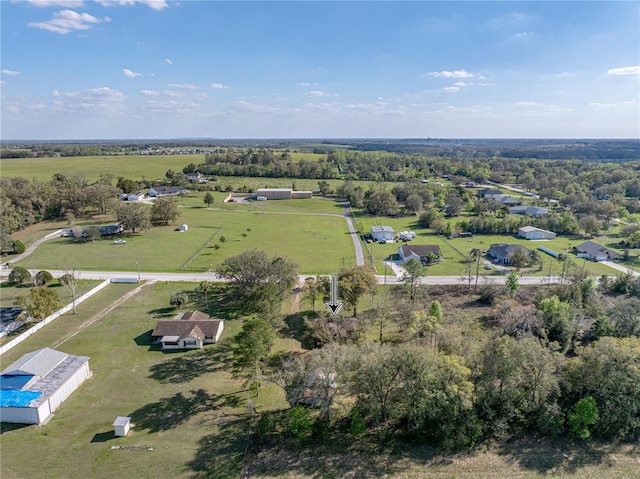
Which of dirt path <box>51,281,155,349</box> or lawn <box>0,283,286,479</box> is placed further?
dirt path <box>51,281,155,349</box>

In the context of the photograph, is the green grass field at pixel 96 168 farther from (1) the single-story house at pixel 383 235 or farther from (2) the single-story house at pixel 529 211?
(1) the single-story house at pixel 383 235

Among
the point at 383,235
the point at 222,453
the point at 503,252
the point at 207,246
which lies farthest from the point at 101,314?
the point at 503,252

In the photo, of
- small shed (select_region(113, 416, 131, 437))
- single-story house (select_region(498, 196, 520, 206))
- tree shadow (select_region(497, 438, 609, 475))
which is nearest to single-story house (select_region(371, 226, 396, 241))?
single-story house (select_region(498, 196, 520, 206))

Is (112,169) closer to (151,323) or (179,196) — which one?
(179,196)

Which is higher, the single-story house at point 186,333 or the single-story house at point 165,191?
the single-story house at point 165,191

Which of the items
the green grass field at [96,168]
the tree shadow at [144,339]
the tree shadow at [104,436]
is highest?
the green grass field at [96,168]

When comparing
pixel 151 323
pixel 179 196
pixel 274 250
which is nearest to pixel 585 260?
pixel 274 250

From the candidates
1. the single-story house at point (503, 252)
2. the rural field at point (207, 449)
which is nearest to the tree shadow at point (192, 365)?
Answer: the rural field at point (207, 449)

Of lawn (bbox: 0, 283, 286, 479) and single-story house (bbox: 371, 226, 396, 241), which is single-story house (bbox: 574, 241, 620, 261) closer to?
single-story house (bbox: 371, 226, 396, 241)
